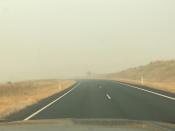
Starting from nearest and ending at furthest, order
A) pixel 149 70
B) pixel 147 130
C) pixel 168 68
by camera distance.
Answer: pixel 147 130 → pixel 168 68 → pixel 149 70

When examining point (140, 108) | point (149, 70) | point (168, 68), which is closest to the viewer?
point (140, 108)

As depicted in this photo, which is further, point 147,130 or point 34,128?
point 34,128

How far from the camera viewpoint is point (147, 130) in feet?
19.7

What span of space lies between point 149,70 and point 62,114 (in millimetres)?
89438

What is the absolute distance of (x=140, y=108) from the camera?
19328 mm

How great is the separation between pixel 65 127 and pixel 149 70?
10015cm

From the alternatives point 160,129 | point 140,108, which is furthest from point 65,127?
point 140,108

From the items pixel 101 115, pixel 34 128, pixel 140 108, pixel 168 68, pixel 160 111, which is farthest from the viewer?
pixel 168 68

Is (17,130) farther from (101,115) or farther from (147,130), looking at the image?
(101,115)

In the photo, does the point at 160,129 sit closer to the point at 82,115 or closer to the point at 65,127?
the point at 65,127

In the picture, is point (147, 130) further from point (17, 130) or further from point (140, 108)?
point (140, 108)

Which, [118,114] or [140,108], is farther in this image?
[140,108]

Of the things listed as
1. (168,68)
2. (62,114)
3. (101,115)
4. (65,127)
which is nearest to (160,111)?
(101,115)

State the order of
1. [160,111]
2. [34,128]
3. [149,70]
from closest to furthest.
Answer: [34,128] → [160,111] → [149,70]
